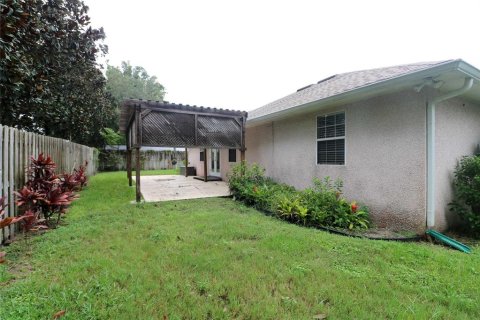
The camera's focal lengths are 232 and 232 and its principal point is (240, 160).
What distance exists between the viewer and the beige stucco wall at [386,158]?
4473 millimetres

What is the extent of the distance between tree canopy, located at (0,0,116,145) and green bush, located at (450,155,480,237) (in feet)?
26.4

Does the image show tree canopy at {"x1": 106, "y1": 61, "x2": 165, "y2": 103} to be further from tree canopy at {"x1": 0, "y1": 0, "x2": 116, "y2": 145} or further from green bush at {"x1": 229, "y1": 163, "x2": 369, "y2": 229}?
green bush at {"x1": 229, "y1": 163, "x2": 369, "y2": 229}

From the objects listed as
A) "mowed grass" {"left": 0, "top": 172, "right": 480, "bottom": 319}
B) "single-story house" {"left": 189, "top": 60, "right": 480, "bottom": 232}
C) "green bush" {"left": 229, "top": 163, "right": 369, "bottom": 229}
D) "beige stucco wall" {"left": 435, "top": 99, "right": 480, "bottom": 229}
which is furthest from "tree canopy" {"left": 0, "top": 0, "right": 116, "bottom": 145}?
"beige stucco wall" {"left": 435, "top": 99, "right": 480, "bottom": 229}

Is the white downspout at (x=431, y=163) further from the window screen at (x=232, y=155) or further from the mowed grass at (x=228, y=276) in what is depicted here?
the window screen at (x=232, y=155)

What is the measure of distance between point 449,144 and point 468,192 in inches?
40.7

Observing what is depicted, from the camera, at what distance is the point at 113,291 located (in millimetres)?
2291

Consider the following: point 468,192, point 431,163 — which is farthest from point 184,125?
point 468,192

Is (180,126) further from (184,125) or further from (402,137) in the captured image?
(402,137)

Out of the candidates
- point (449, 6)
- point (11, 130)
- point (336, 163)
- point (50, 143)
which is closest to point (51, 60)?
point (50, 143)

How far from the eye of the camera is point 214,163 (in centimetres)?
1295

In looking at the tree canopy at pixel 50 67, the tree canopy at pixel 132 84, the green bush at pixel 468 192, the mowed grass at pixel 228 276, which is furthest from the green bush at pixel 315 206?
the tree canopy at pixel 132 84

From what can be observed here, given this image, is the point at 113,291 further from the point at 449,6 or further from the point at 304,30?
the point at 304,30

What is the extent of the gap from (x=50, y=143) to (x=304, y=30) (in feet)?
35.7

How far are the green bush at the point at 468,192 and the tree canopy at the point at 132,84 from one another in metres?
22.4
